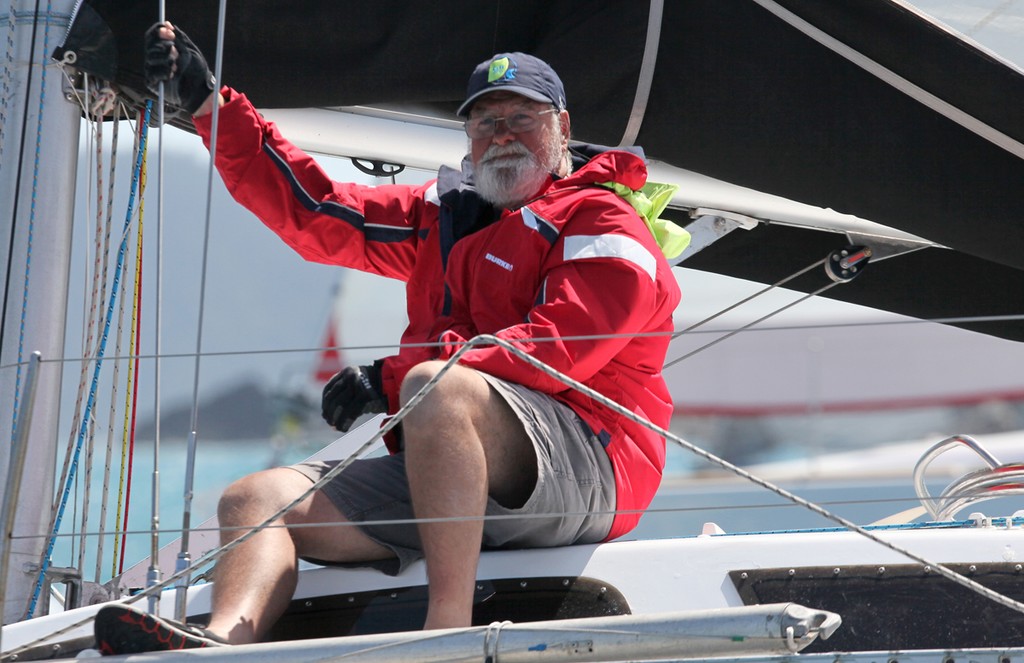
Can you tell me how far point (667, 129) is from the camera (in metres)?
2.42

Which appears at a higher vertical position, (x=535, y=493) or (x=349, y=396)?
(x=349, y=396)

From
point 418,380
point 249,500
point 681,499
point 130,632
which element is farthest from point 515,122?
point 681,499

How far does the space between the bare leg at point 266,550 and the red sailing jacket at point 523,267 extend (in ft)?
0.73

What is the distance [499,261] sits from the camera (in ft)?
6.59

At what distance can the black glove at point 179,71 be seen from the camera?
2033 millimetres

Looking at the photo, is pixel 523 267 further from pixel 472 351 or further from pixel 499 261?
pixel 472 351

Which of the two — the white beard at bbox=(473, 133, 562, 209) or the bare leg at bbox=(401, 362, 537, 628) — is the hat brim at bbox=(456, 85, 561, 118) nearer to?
the white beard at bbox=(473, 133, 562, 209)

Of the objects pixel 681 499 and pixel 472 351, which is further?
pixel 681 499

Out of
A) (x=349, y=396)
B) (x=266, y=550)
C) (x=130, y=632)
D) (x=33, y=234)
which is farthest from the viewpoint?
(x=33, y=234)

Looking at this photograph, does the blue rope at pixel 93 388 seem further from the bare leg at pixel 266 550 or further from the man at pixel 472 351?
the bare leg at pixel 266 550

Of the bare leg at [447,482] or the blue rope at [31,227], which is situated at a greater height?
the blue rope at [31,227]

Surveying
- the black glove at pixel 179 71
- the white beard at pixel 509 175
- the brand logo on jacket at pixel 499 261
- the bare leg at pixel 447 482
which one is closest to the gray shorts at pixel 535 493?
the bare leg at pixel 447 482

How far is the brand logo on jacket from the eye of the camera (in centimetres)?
200

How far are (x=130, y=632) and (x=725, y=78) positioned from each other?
1.42m
